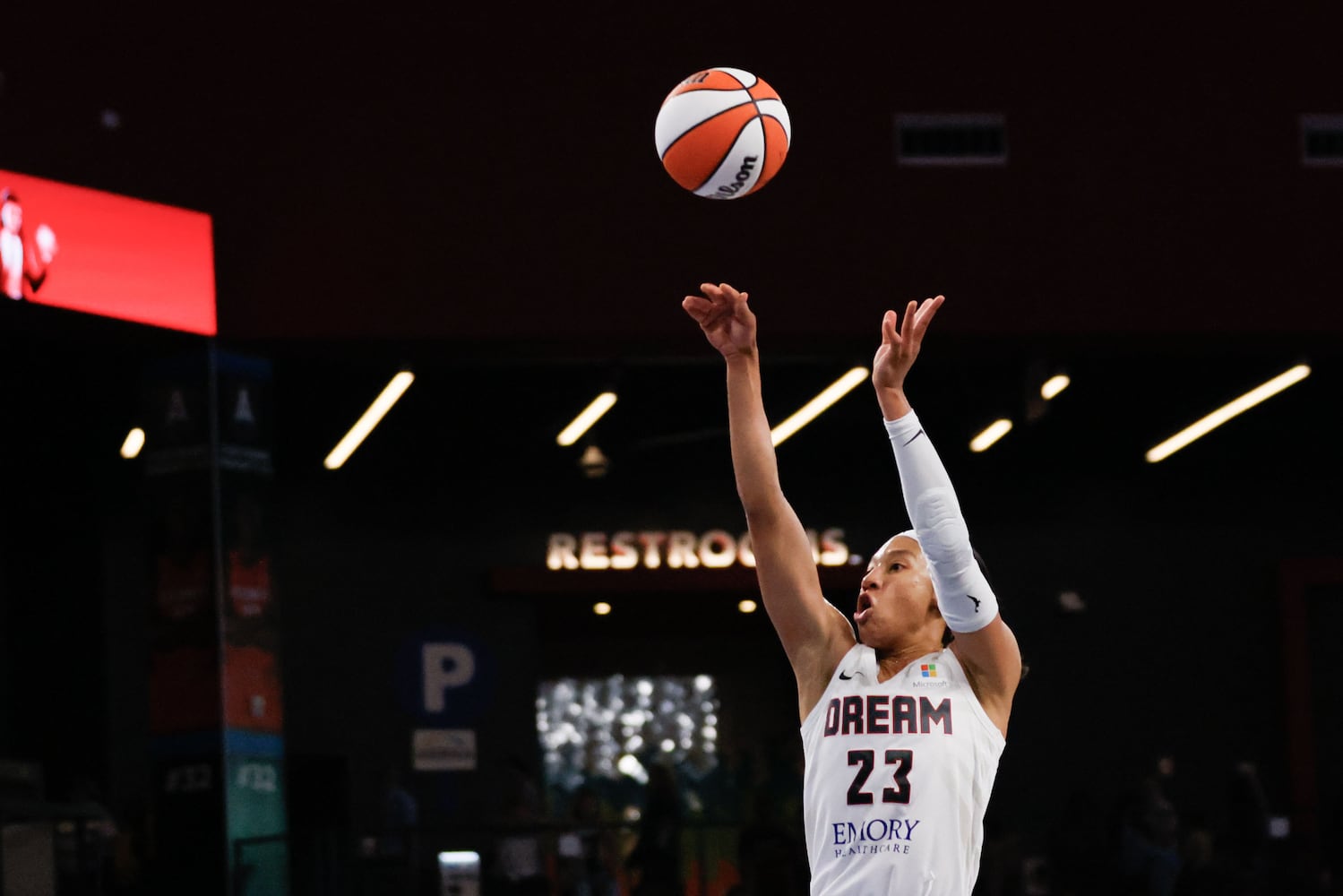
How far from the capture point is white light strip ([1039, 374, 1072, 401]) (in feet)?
54.0

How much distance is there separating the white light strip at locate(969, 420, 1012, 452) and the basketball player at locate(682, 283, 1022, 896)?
1330 cm

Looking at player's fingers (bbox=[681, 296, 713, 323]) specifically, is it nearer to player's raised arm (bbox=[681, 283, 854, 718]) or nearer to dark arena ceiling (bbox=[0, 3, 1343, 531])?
player's raised arm (bbox=[681, 283, 854, 718])

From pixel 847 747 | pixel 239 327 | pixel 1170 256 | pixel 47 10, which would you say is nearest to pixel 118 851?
pixel 239 327

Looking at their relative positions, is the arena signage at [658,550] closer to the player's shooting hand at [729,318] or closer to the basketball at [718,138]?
the basketball at [718,138]

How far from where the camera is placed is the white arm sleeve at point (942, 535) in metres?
4.98

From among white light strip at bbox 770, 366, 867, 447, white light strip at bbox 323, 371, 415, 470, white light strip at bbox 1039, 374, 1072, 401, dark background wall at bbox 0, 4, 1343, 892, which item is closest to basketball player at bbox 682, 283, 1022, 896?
dark background wall at bbox 0, 4, 1343, 892

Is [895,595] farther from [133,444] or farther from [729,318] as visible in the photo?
[133,444]

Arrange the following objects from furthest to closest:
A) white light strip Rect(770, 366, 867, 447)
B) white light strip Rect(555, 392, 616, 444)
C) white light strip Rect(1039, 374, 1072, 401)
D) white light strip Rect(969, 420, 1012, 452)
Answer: white light strip Rect(969, 420, 1012, 452), white light strip Rect(555, 392, 616, 444), white light strip Rect(770, 366, 867, 447), white light strip Rect(1039, 374, 1072, 401)

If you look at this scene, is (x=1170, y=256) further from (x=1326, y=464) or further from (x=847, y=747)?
(x=847, y=747)

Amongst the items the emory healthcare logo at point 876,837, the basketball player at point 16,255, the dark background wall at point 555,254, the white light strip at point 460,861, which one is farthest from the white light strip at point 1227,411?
the emory healthcare logo at point 876,837

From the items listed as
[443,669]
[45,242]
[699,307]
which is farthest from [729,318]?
[443,669]

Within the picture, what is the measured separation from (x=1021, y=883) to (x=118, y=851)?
6786mm

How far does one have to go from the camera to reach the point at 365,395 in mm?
17141

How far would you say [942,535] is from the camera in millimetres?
4973
